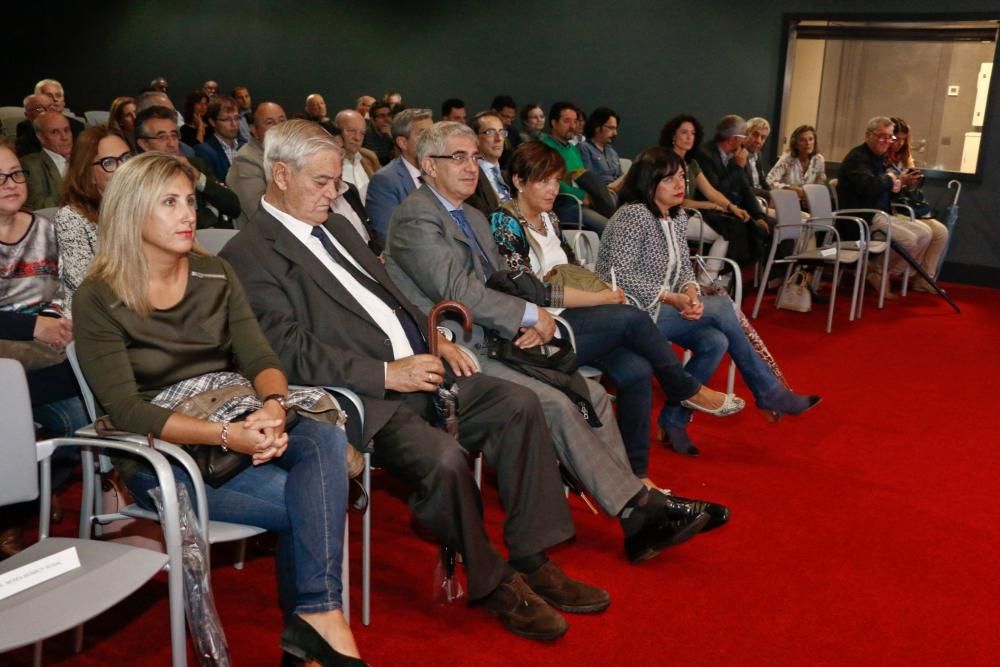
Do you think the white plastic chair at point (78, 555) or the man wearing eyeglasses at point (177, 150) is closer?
the white plastic chair at point (78, 555)

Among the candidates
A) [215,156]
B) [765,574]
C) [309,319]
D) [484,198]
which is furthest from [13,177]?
[215,156]

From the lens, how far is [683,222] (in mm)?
3871

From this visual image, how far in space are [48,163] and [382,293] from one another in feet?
8.56

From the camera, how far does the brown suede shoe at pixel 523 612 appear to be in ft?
8.08

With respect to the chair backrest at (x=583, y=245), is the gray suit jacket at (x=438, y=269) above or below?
above

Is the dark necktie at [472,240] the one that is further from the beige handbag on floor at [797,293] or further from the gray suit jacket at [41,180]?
the beige handbag on floor at [797,293]

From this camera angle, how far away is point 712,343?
3.75 meters

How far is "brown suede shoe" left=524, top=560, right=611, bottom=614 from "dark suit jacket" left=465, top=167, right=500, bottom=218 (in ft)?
6.62

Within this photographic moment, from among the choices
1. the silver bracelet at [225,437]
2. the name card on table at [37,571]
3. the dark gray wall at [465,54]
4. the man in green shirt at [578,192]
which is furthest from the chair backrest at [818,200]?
the name card on table at [37,571]

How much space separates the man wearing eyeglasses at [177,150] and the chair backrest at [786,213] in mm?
→ 3344

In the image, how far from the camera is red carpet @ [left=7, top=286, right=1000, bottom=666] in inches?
96.8

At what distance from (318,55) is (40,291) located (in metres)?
8.81

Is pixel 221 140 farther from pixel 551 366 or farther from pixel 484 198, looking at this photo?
pixel 551 366

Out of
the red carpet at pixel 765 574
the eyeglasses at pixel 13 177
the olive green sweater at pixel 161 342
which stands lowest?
the red carpet at pixel 765 574
